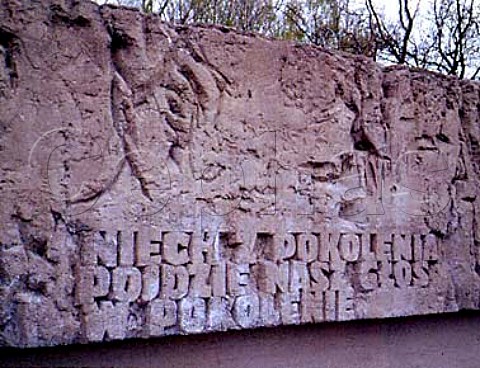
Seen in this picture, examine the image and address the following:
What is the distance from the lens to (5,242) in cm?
294

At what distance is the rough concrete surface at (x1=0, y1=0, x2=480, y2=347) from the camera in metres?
3.04

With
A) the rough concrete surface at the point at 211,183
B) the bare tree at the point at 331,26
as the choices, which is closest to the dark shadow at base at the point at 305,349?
the rough concrete surface at the point at 211,183

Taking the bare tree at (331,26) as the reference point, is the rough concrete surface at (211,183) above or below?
below

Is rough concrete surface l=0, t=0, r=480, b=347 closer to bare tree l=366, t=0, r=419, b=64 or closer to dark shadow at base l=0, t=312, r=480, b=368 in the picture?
dark shadow at base l=0, t=312, r=480, b=368

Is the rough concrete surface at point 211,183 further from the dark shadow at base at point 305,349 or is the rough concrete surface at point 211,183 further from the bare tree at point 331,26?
the bare tree at point 331,26

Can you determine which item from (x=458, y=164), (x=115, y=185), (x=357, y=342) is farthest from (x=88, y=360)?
(x=458, y=164)

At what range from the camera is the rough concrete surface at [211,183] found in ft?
9.96

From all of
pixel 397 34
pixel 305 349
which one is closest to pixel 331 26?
pixel 397 34

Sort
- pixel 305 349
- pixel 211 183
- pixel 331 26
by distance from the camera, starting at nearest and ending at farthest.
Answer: pixel 211 183
pixel 305 349
pixel 331 26

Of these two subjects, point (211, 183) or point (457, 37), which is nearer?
point (211, 183)

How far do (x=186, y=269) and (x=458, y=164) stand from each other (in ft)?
6.27

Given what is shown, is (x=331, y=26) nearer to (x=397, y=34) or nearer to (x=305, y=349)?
(x=397, y=34)

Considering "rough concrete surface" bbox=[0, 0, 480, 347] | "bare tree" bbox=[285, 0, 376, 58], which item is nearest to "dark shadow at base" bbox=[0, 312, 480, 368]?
"rough concrete surface" bbox=[0, 0, 480, 347]

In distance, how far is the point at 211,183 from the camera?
11.3 ft
